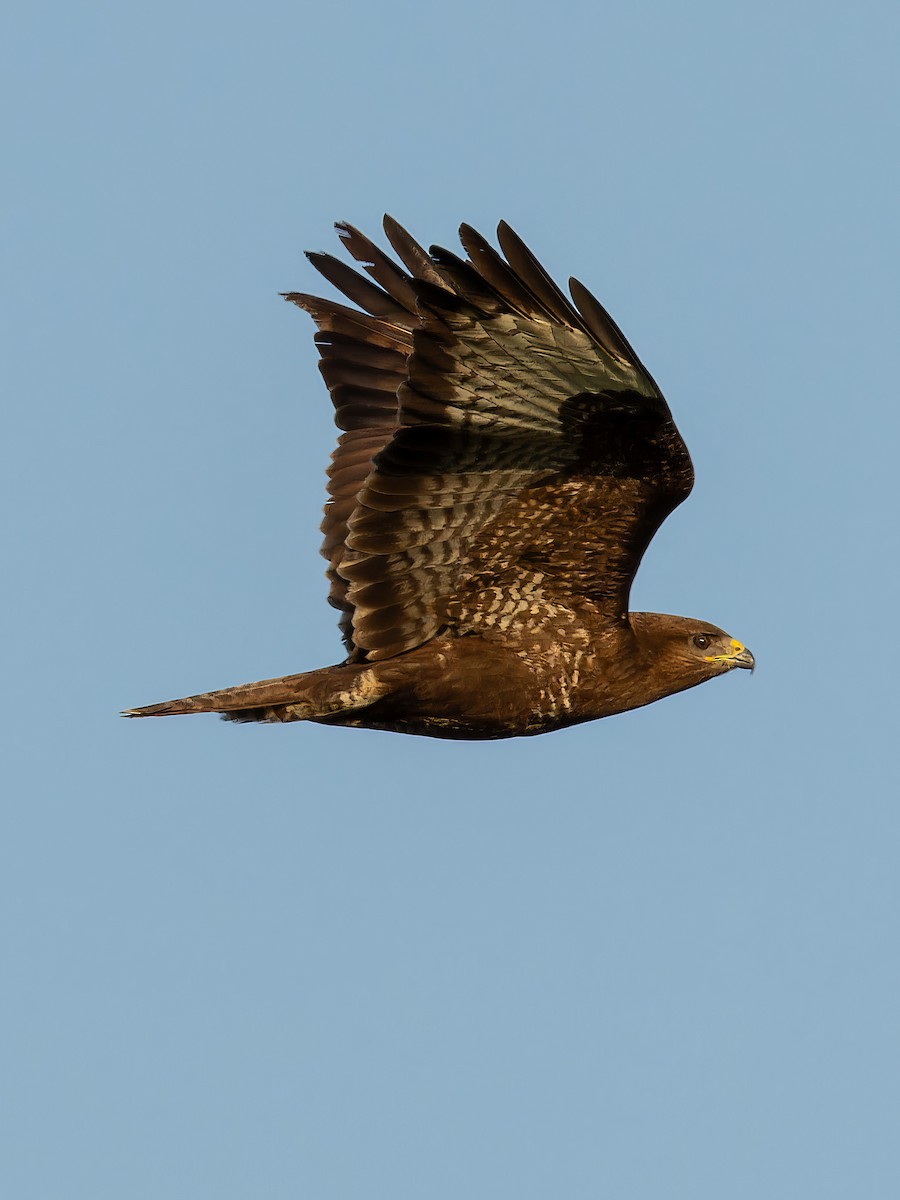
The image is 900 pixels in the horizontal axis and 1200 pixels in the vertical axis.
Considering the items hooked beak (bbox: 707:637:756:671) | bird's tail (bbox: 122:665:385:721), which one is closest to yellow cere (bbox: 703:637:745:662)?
hooked beak (bbox: 707:637:756:671)

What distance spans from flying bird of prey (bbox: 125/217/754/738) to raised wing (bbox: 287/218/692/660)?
10mm

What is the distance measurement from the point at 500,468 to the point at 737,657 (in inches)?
90.5

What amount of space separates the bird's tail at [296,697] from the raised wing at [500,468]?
9.1 inches

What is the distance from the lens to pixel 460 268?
354 inches

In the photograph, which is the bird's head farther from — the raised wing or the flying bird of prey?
the raised wing

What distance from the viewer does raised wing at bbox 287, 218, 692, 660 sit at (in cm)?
921

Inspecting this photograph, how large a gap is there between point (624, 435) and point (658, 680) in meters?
1.92

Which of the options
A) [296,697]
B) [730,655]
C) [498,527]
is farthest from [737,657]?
[296,697]

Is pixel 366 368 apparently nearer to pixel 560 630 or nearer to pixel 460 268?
pixel 560 630

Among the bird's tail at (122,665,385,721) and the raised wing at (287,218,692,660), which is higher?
the raised wing at (287,218,692,660)

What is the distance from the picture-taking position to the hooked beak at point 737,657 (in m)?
11.5

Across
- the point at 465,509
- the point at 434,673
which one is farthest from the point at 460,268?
the point at 434,673

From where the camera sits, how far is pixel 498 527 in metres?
10.4

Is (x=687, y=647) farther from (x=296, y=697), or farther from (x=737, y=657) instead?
(x=296, y=697)
